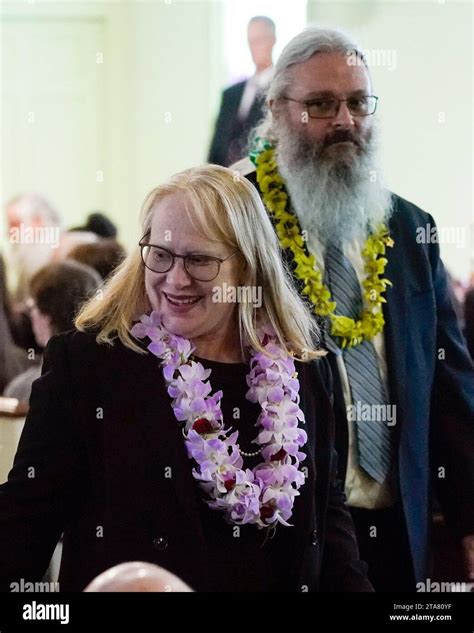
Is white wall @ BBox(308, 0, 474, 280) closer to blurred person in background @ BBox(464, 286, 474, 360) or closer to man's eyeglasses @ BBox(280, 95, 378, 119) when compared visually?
blurred person in background @ BBox(464, 286, 474, 360)

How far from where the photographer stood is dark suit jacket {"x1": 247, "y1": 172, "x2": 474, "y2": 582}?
2182 mm

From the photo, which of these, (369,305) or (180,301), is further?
(369,305)

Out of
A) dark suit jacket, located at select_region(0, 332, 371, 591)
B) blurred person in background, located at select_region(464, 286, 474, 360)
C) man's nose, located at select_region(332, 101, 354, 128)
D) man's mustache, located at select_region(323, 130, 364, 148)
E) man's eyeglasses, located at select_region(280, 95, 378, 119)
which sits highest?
man's eyeglasses, located at select_region(280, 95, 378, 119)

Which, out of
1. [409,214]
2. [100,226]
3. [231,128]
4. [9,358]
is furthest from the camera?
[100,226]

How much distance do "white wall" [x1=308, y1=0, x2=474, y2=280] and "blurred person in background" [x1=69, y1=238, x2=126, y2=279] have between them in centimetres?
66

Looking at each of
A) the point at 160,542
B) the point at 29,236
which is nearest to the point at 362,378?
the point at 160,542

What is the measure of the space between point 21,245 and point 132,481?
1728mm

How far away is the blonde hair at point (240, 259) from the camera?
1.75m

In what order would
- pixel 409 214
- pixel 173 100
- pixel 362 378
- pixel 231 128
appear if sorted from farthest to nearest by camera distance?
pixel 173 100
pixel 231 128
pixel 409 214
pixel 362 378

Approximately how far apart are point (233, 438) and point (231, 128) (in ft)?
3.94

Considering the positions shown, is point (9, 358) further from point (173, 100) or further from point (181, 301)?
point (173, 100)

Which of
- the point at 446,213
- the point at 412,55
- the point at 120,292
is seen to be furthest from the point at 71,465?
the point at 412,55

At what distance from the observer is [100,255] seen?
271 centimetres

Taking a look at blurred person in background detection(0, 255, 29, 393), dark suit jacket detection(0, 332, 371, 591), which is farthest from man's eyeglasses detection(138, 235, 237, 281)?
blurred person in background detection(0, 255, 29, 393)
